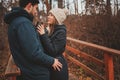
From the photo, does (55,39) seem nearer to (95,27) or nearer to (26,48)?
(26,48)

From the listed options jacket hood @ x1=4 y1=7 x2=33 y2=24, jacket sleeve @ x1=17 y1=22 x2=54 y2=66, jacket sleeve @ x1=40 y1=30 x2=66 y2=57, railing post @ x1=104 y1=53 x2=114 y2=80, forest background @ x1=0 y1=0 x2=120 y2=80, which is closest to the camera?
jacket sleeve @ x1=17 y1=22 x2=54 y2=66

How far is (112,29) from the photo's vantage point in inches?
472

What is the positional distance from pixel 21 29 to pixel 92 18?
11746mm

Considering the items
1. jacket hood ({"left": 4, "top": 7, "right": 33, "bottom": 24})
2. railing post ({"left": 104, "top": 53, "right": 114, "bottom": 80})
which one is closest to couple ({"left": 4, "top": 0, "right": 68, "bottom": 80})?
jacket hood ({"left": 4, "top": 7, "right": 33, "bottom": 24})

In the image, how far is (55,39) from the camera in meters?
3.61

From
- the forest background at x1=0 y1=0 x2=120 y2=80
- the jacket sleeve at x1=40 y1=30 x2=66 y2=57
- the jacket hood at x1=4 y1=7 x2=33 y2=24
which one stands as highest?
the jacket hood at x1=4 y1=7 x2=33 y2=24

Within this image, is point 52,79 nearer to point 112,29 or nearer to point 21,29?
point 21,29

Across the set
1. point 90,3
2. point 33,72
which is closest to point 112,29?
point 90,3

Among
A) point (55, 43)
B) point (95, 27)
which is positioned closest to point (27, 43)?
point (55, 43)

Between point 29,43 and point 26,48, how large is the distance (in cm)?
6

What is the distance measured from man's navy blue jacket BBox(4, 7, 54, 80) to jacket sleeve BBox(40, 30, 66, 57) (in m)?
0.35

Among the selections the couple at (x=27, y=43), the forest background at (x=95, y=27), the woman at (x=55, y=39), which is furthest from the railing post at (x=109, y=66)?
the forest background at (x=95, y=27)

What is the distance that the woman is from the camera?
3399 mm

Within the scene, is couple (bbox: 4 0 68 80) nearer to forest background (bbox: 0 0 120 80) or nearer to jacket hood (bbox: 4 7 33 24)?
jacket hood (bbox: 4 7 33 24)
